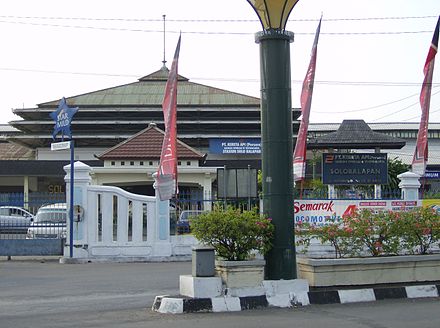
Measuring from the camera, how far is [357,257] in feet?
35.4

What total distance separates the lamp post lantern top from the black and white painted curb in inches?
161

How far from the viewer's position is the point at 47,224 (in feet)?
62.2

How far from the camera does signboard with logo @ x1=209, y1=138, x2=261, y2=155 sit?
2243 inches

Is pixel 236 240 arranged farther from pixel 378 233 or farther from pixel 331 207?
pixel 331 207

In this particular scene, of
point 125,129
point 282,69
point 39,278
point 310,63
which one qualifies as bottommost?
point 39,278

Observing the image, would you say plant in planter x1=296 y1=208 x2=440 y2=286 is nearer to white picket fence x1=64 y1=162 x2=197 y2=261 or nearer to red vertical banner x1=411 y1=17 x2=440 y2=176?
white picket fence x1=64 y1=162 x2=197 y2=261

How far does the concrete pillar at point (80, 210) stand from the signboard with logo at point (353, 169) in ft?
33.1

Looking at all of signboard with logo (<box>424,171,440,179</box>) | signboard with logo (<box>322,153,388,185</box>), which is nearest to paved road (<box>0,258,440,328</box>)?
signboard with logo (<box>322,153,388,185</box>)

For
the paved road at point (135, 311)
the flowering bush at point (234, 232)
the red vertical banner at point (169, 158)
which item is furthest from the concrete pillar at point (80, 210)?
the flowering bush at point (234, 232)

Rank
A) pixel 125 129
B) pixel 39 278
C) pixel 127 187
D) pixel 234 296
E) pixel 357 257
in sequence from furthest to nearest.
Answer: pixel 125 129 → pixel 127 187 → pixel 39 278 → pixel 357 257 → pixel 234 296

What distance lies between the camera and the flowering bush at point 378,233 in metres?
10.8

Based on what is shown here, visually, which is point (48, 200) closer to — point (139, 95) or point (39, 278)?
point (39, 278)

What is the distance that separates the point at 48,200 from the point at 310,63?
27.0 feet

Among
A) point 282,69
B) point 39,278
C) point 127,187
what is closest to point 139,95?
point 127,187
